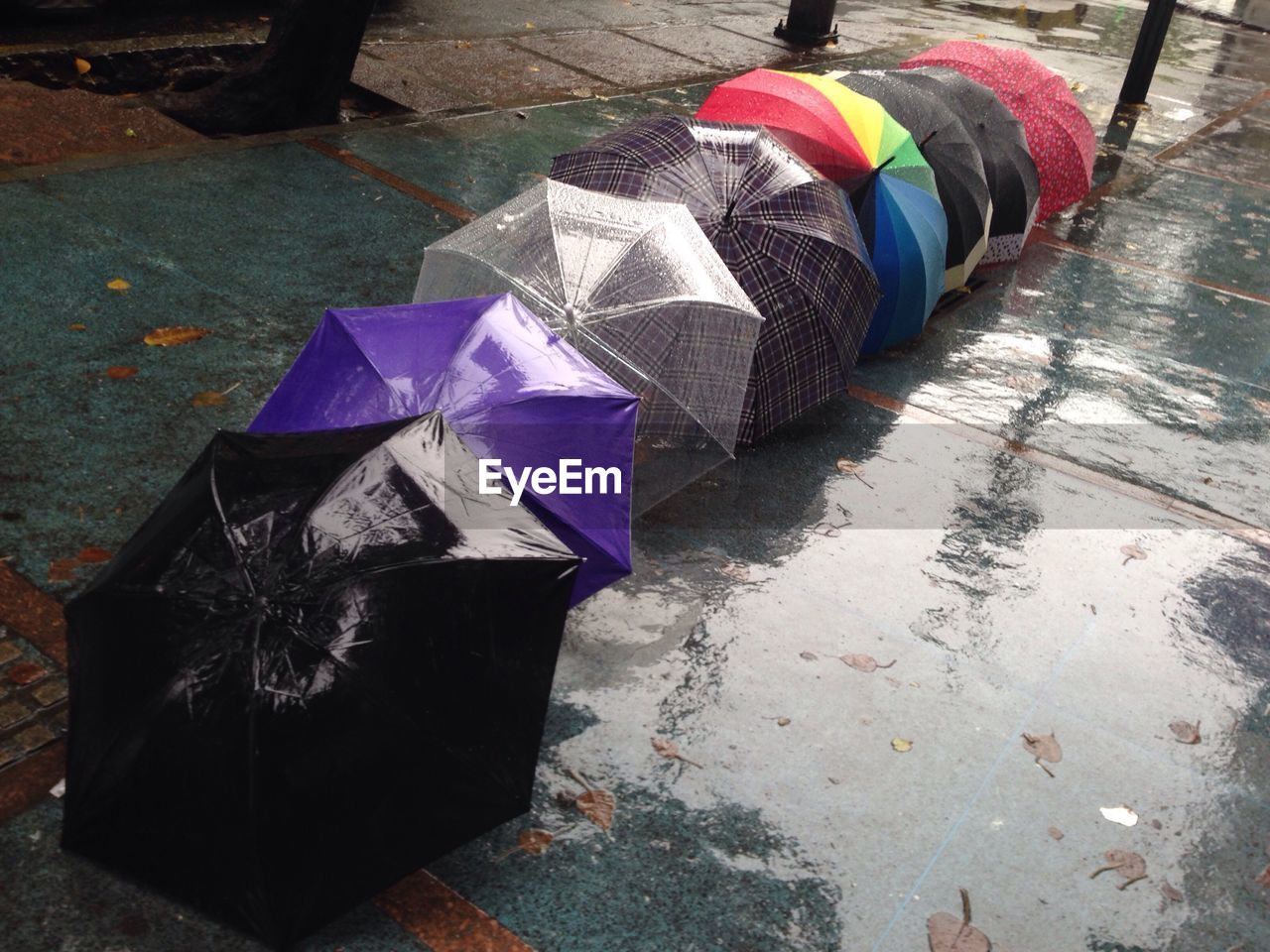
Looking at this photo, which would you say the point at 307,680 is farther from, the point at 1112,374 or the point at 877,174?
the point at 1112,374

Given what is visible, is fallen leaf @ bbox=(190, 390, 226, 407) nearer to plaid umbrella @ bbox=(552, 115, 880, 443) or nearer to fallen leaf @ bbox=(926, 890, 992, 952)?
plaid umbrella @ bbox=(552, 115, 880, 443)

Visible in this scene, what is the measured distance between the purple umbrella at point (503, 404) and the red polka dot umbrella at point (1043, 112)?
5448mm

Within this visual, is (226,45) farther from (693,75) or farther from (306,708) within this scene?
(306,708)

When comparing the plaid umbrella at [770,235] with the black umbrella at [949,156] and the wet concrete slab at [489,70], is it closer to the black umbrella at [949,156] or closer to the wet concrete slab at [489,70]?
the black umbrella at [949,156]

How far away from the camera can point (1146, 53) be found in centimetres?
1252

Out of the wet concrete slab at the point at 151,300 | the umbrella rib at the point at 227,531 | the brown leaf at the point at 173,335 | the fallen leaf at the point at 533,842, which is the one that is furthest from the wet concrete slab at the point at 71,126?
the fallen leaf at the point at 533,842

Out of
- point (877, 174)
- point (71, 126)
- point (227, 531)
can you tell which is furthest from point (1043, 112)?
point (227, 531)

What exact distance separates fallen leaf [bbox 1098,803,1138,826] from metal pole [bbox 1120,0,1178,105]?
35.7 feet

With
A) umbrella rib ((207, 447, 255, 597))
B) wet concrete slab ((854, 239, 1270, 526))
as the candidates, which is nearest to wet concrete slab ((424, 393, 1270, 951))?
wet concrete slab ((854, 239, 1270, 526))

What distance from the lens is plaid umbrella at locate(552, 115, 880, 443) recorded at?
473cm

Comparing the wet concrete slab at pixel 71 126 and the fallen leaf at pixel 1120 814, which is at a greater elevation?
the wet concrete slab at pixel 71 126

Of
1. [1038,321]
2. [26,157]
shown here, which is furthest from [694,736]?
[26,157]

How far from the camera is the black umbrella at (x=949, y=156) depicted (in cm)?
632

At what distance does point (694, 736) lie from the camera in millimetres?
3533
